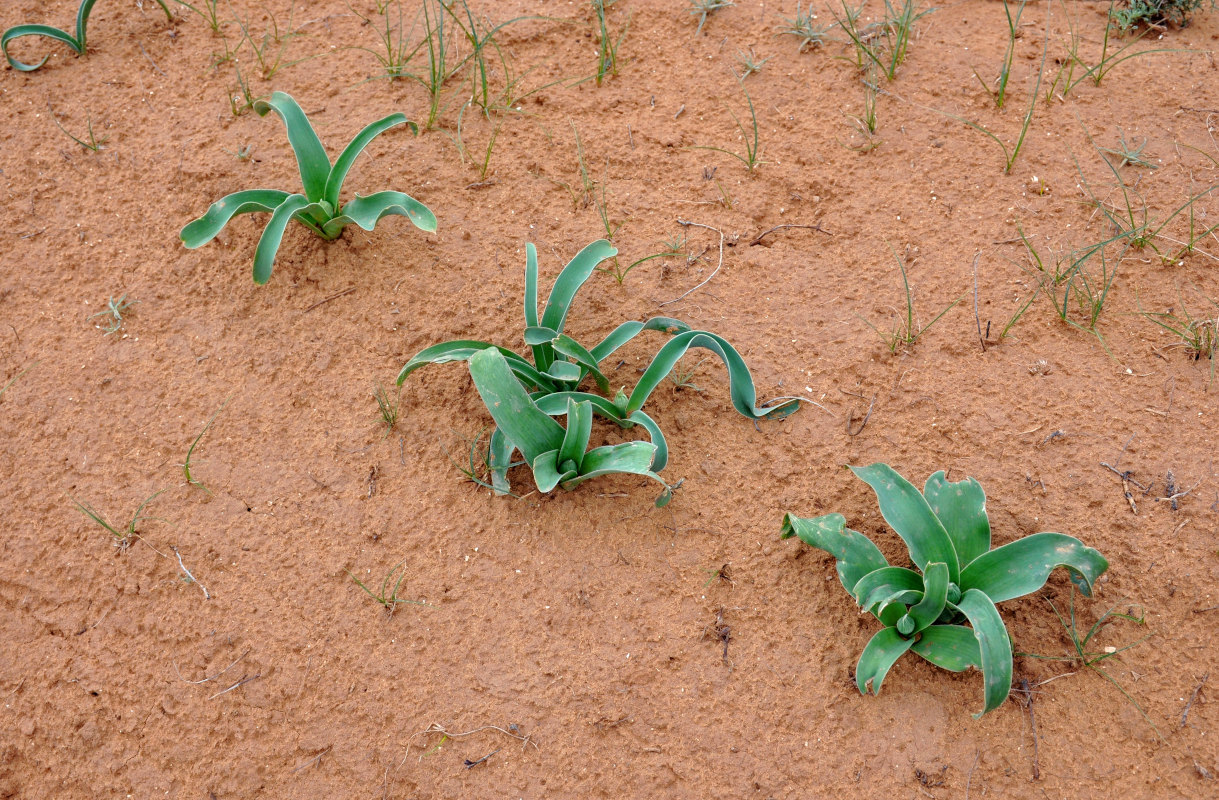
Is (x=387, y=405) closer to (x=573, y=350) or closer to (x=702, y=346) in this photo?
(x=573, y=350)

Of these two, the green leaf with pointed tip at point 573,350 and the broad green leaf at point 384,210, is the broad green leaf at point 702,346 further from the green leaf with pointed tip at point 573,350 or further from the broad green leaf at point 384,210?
the broad green leaf at point 384,210

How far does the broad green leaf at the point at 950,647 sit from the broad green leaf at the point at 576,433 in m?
0.81

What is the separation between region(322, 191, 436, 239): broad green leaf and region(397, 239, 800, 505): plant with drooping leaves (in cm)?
33

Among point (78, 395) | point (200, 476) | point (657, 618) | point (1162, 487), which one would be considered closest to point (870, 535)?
point (657, 618)

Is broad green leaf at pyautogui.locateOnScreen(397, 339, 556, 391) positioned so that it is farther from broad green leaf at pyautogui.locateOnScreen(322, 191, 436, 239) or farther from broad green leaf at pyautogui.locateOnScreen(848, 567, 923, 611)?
broad green leaf at pyautogui.locateOnScreen(848, 567, 923, 611)

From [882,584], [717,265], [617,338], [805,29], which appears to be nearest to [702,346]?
[617,338]

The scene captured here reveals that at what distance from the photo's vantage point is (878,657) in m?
1.78

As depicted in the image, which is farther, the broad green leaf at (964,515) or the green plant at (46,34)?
the green plant at (46,34)

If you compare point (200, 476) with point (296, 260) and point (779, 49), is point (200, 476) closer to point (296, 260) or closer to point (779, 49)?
point (296, 260)

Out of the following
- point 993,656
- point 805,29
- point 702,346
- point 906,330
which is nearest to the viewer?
point 993,656

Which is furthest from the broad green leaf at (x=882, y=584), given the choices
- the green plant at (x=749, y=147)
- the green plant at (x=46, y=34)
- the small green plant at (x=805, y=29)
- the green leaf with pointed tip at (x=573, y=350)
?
the green plant at (x=46, y=34)

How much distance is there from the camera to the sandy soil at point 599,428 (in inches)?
71.1

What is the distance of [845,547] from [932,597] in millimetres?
207

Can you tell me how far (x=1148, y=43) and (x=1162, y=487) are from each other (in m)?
1.75
